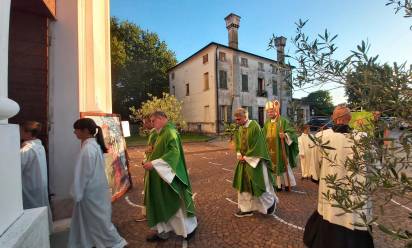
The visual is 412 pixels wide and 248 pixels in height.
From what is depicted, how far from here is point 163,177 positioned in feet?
12.5

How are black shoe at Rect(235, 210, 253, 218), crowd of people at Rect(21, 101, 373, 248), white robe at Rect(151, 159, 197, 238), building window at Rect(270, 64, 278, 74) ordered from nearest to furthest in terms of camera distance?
building window at Rect(270, 64, 278, 74)
crowd of people at Rect(21, 101, 373, 248)
white robe at Rect(151, 159, 197, 238)
black shoe at Rect(235, 210, 253, 218)

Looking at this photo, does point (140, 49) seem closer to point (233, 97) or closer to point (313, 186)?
point (233, 97)

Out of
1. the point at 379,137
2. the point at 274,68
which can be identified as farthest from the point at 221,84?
the point at 379,137

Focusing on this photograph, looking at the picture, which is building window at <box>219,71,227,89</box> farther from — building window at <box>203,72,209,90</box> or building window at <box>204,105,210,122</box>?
building window at <box>204,105,210,122</box>

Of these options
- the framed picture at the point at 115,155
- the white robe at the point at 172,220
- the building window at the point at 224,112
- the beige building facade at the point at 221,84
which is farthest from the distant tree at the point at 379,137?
the building window at the point at 224,112

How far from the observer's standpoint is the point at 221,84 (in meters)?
24.4

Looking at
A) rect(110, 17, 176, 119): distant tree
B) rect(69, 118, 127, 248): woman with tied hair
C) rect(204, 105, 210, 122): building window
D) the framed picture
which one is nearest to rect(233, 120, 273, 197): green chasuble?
rect(69, 118, 127, 248): woman with tied hair

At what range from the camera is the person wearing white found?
11.9 feet

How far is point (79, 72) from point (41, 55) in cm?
60

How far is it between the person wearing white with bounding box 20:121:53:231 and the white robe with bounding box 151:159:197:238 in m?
1.51

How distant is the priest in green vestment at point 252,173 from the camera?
484 cm

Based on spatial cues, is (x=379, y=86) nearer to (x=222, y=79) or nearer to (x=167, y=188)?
(x=167, y=188)

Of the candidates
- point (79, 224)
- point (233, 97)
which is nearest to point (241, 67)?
point (233, 97)

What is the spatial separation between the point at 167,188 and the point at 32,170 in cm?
180
